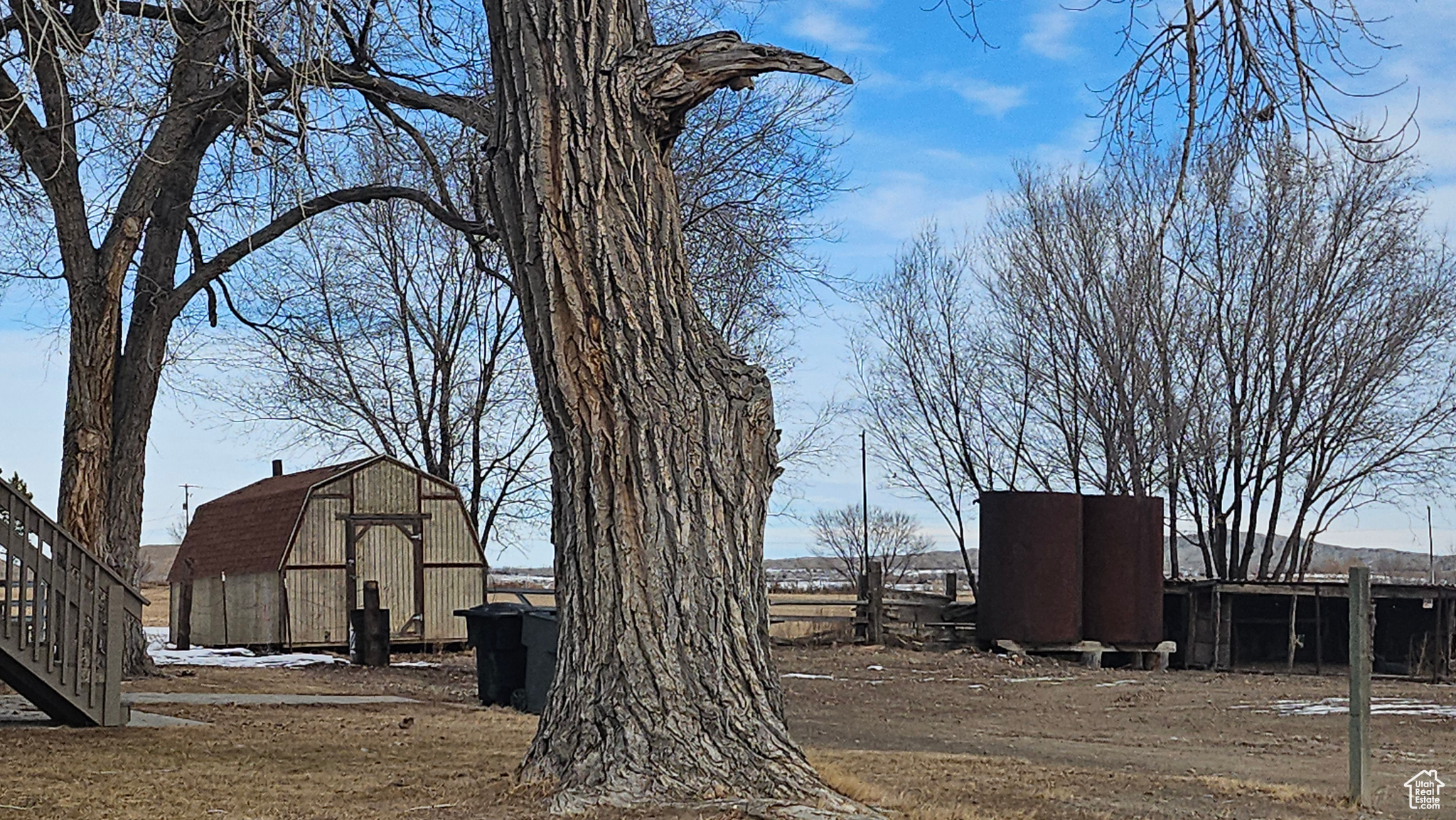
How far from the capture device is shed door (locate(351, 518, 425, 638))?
24828 millimetres

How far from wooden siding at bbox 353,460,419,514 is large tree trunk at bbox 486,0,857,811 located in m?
19.1

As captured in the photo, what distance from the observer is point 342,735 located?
9.77m

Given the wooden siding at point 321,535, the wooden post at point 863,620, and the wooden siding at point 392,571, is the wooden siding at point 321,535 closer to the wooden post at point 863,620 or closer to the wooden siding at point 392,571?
the wooden siding at point 392,571

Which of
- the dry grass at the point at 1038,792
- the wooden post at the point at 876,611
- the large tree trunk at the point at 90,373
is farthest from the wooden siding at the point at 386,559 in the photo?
the dry grass at the point at 1038,792

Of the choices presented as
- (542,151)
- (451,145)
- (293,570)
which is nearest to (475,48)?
(451,145)

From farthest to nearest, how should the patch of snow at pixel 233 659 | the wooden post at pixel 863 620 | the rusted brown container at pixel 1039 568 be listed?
the wooden post at pixel 863 620 → the rusted brown container at pixel 1039 568 → the patch of snow at pixel 233 659

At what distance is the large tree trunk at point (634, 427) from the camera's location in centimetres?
604

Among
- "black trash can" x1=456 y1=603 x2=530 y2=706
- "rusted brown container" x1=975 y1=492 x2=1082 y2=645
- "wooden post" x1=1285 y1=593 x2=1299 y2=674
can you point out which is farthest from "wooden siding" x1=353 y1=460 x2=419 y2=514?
"wooden post" x1=1285 y1=593 x2=1299 y2=674

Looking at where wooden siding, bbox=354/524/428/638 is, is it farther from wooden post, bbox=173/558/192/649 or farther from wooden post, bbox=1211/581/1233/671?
wooden post, bbox=1211/581/1233/671

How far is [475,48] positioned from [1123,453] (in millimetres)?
16173

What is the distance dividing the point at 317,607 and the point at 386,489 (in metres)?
2.30

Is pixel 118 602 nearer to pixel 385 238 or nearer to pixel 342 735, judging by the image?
pixel 342 735

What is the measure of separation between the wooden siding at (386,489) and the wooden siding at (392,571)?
1.21ft

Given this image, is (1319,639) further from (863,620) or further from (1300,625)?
(863,620)
